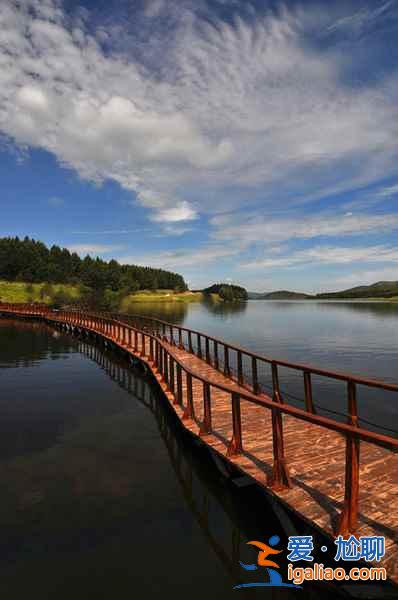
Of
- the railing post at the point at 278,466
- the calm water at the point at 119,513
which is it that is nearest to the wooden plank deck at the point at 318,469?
the railing post at the point at 278,466

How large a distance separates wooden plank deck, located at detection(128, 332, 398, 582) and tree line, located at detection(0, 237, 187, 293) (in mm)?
148343

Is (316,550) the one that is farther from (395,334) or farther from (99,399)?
(395,334)

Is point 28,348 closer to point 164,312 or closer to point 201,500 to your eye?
point 201,500

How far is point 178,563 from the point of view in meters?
6.13

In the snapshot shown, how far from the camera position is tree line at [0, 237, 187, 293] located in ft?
460

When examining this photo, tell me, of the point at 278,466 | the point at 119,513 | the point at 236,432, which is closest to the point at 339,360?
the point at 236,432

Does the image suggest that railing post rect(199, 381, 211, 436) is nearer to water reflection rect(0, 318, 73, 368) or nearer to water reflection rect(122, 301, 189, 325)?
water reflection rect(0, 318, 73, 368)

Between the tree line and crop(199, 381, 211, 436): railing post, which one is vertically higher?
the tree line

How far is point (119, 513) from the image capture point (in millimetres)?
7473

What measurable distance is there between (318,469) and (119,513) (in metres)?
4.37

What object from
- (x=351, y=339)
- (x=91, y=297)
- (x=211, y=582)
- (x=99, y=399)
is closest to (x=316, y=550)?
(x=211, y=582)

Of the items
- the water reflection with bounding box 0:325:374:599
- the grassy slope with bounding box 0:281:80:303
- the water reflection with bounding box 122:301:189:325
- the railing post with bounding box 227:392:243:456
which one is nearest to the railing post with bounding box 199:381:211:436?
the water reflection with bounding box 0:325:374:599

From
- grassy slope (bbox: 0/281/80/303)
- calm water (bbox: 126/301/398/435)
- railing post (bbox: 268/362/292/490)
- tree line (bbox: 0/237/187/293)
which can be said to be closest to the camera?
railing post (bbox: 268/362/292/490)

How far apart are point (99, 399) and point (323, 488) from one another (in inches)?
486
